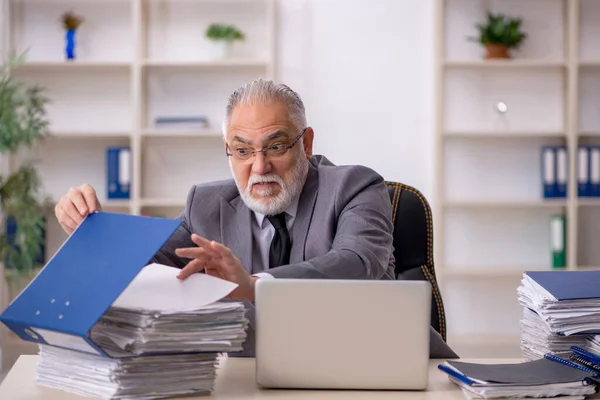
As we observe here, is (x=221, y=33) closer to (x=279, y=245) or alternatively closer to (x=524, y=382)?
(x=279, y=245)

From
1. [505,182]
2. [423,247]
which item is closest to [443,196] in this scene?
[505,182]

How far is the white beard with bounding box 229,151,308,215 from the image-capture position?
2162 mm

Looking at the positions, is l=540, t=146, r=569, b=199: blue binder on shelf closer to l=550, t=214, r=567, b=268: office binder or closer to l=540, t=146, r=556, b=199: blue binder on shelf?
l=540, t=146, r=556, b=199: blue binder on shelf

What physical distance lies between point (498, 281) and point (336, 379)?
158 inches

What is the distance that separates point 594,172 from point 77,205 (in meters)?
3.89

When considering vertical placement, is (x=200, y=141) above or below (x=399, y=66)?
below

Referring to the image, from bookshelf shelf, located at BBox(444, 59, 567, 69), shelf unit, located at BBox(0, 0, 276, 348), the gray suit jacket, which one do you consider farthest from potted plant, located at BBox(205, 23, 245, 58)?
the gray suit jacket

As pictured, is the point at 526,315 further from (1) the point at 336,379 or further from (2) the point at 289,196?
(2) the point at 289,196

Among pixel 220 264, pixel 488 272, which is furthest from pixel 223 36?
pixel 220 264

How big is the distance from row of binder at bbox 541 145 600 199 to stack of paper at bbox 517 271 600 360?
3.44m

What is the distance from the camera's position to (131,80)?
5055 millimetres

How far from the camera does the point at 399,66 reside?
16.6 ft

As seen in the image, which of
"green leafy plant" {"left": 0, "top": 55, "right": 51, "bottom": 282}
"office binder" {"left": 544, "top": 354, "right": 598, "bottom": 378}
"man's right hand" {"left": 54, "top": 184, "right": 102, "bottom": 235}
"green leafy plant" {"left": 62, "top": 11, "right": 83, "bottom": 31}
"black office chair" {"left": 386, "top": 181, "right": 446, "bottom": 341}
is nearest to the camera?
"office binder" {"left": 544, "top": 354, "right": 598, "bottom": 378}

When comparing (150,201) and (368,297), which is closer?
(368,297)
